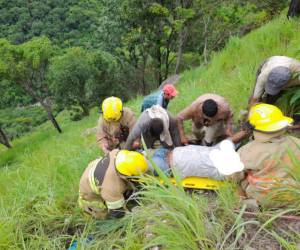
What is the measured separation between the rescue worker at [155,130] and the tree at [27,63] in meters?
16.3

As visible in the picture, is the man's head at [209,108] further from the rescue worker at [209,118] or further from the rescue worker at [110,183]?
the rescue worker at [110,183]

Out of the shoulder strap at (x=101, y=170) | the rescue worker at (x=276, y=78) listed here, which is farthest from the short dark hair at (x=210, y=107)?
the shoulder strap at (x=101, y=170)

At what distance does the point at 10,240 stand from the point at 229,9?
12365 mm

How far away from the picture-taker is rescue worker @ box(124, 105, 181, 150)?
4.17 metres

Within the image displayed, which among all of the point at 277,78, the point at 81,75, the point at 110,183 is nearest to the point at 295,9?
the point at 277,78

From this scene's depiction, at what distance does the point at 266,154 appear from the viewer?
2.76 metres

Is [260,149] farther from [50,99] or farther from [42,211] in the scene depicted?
[50,99]

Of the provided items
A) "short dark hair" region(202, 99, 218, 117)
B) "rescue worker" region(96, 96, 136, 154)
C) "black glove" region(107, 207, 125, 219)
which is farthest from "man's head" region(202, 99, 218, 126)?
"black glove" region(107, 207, 125, 219)

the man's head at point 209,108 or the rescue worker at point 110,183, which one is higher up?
the man's head at point 209,108

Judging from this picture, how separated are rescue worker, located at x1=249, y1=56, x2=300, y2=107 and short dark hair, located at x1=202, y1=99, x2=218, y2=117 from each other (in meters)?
0.51

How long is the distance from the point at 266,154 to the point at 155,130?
5.48ft

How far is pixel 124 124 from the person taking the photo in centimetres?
514

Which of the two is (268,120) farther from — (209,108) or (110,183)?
(110,183)

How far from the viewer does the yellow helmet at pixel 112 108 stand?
473cm
